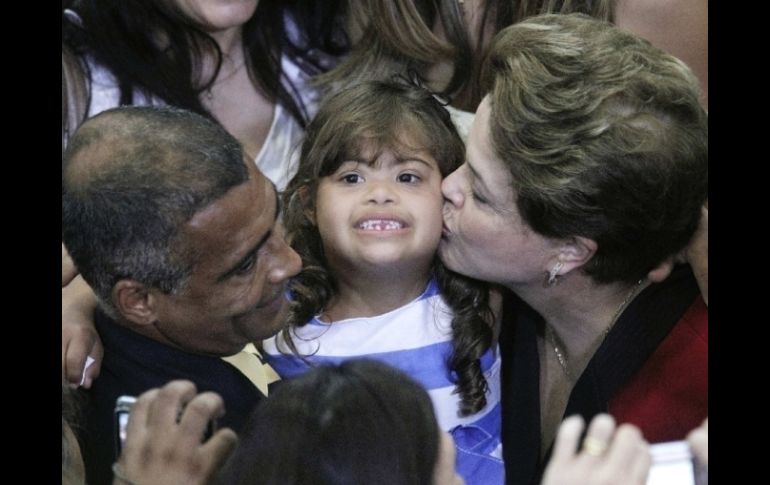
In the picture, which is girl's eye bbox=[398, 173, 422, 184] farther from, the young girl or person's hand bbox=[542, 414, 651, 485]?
person's hand bbox=[542, 414, 651, 485]

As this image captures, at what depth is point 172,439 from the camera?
2.75ft

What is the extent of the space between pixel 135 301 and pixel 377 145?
0.78 feet

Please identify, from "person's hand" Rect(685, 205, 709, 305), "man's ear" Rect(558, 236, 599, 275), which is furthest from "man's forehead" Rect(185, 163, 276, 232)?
"person's hand" Rect(685, 205, 709, 305)

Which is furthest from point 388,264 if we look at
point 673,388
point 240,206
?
point 673,388

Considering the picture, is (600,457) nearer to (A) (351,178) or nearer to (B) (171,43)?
(A) (351,178)

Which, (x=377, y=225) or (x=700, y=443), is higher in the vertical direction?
(x=377, y=225)

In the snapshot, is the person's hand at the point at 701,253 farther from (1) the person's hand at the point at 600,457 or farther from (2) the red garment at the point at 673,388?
(1) the person's hand at the point at 600,457

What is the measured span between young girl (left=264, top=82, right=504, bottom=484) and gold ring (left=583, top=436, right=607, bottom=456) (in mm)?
87

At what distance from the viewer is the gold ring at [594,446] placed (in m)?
0.83

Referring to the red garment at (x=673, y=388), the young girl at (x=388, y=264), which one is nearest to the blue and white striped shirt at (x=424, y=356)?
the young girl at (x=388, y=264)

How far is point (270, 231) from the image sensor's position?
0.86 meters
